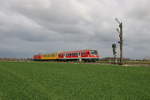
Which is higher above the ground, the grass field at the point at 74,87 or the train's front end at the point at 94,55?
the train's front end at the point at 94,55

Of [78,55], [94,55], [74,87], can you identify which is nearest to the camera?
[74,87]

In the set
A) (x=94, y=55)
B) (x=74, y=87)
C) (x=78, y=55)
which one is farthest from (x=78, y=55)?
(x=74, y=87)

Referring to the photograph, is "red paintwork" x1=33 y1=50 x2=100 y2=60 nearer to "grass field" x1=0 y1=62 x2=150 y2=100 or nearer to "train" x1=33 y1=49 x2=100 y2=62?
"train" x1=33 y1=49 x2=100 y2=62

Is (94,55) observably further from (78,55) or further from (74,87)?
(74,87)

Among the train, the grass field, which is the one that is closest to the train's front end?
the train

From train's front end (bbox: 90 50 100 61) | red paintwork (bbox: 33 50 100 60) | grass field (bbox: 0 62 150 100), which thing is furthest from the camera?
red paintwork (bbox: 33 50 100 60)

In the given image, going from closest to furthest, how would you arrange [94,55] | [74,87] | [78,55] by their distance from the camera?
[74,87]
[94,55]
[78,55]

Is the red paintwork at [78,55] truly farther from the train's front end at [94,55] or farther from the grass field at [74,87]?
the grass field at [74,87]

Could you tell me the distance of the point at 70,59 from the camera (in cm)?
5338

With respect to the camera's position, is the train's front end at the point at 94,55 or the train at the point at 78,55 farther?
the train at the point at 78,55

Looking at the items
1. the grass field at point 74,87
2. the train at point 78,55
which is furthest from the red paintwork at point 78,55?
the grass field at point 74,87

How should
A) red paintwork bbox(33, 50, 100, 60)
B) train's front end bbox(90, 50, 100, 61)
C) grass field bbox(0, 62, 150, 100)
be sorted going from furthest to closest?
red paintwork bbox(33, 50, 100, 60) → train's front end bbox(90, 50, 100, 61) → grass field bbox(0, 62, 150, 100)

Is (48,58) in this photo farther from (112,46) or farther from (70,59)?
(112,46)

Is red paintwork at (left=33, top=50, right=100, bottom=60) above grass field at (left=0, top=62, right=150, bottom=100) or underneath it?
above
